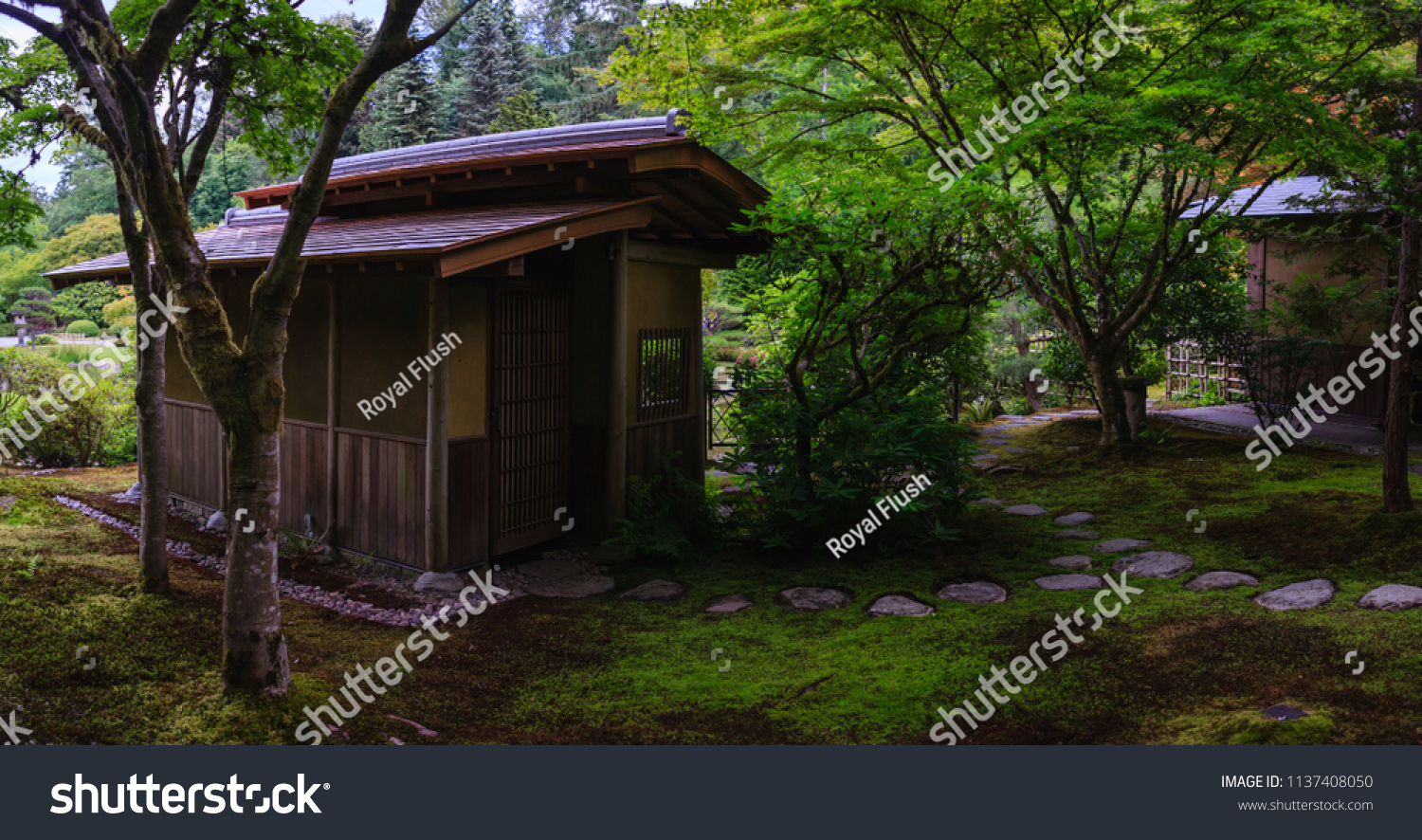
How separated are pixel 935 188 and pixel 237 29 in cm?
552

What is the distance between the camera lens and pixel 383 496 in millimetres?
7828

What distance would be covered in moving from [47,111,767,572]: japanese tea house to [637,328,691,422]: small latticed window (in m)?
0.02

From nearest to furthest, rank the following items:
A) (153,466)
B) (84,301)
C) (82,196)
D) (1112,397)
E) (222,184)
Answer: (153,466)
(1112,397)
(84,301)
(222,184)
(82,196)

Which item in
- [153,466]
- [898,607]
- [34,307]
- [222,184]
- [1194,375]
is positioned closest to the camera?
[153,466]

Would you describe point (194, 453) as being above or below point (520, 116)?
below

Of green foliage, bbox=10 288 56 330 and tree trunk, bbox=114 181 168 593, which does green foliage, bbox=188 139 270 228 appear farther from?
tree trunk, bbox=114 181 168 593

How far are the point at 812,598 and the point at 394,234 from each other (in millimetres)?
4618

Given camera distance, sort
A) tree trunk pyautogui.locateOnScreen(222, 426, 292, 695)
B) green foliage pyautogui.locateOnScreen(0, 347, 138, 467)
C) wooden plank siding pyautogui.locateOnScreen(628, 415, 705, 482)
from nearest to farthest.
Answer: tree trunk pyautogui.locateOnScreen(222, 426, 292, 695) < wooden plank siding pyautogui.locateOnScreen(628, 415, 705, 482) < green foliage pyautogui.locateOnScreen(0, 347, 138, 467)

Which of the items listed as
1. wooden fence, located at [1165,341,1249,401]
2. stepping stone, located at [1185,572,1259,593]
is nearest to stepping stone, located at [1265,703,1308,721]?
stepping stone, located at [1185,572,1259,593]

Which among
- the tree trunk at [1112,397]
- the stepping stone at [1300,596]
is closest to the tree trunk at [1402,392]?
the stepping stone at [1300,596]

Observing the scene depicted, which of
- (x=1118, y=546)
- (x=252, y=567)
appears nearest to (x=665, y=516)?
(x=1118, y=546)

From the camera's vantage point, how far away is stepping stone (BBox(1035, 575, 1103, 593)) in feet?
22.5

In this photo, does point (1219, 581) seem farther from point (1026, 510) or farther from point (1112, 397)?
point (1112, 397)

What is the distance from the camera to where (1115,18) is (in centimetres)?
949
